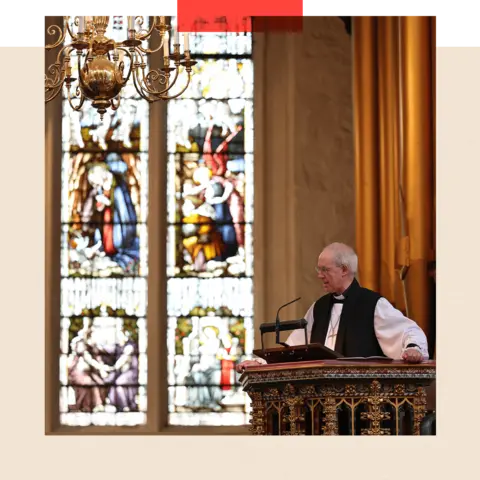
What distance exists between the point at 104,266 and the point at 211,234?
0.85 m

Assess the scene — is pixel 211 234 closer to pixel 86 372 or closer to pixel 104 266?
pixel 104 266

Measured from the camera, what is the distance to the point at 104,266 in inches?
455

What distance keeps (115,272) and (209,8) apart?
5138mm

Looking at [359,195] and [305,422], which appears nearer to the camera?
[305,422]

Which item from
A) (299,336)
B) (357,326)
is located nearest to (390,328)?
(357,326)

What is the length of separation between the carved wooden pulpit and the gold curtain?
104 inches

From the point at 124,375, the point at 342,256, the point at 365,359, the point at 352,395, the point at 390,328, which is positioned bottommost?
the point at 124,375

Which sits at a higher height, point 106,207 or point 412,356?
point 106,207

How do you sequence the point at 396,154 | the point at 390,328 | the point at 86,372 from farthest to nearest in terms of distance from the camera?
the point at 86,372 < the point at 396,154 < the point at 390,328

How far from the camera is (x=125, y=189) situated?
38.2 feet

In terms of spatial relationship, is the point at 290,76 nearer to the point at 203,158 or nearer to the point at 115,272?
the point at 203,158

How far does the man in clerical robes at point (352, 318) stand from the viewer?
28.0ft

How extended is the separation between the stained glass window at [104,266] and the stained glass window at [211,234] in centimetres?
24

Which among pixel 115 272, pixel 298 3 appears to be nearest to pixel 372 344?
pixel 298 3
